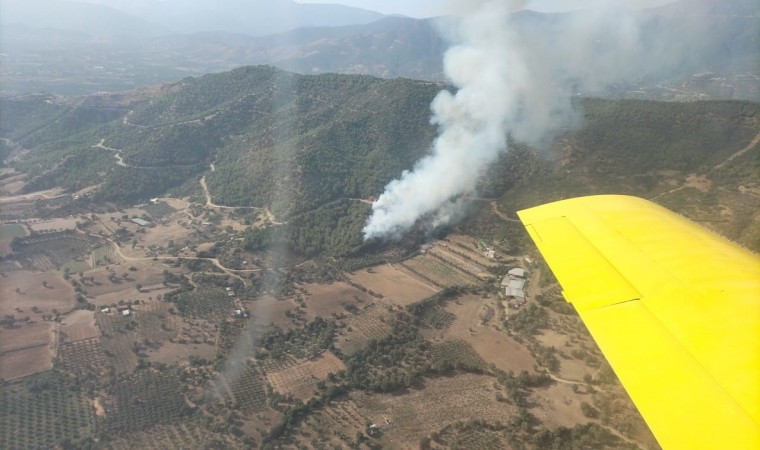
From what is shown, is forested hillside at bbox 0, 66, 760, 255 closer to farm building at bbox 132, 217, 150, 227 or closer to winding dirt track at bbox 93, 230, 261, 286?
winding dirt track at bbox 93, 230, 261, 286

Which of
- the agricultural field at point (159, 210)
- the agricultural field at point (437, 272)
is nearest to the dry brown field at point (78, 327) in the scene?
the agricultural field at point (159, 210)

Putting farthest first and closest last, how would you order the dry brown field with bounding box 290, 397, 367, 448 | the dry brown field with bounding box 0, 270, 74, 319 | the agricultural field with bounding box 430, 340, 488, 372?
the dry brown field with bounding box 0, 270, 74, 319 → the agricultural field with bounding box 430, 340, 488, 372 → the dry brown field with bounding box 290, 397, 367, 448

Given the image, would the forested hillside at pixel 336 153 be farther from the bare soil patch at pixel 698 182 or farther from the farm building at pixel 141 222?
the farm building at pixel 141 222

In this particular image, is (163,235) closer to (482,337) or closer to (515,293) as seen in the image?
(482,337)

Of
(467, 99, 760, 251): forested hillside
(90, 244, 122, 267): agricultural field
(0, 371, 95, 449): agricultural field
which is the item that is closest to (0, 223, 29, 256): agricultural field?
(90, 244, 122, 267): agricultural field

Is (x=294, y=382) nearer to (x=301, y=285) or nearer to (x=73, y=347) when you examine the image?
(x=301, y=285)

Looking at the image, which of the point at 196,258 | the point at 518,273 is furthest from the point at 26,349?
the point at 518,273

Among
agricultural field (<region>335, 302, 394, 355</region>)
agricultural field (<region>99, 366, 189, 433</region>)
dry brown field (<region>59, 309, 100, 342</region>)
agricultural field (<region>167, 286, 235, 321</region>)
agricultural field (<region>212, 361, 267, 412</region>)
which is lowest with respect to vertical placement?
agricultural field (<region>99, 366, 189, 433</region>)
